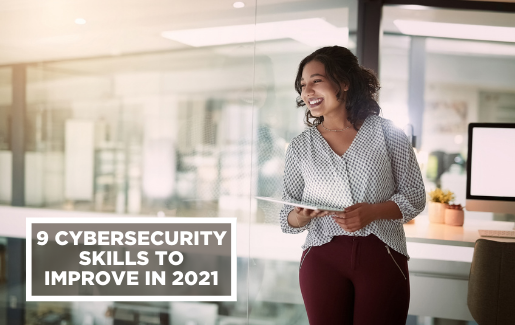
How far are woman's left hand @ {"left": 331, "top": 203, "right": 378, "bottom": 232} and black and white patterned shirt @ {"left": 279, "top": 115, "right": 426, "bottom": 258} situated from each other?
40 millimetres

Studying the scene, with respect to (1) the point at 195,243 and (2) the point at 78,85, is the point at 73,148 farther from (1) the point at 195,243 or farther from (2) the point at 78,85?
(1) the point at 195,243

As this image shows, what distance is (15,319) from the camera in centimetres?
268

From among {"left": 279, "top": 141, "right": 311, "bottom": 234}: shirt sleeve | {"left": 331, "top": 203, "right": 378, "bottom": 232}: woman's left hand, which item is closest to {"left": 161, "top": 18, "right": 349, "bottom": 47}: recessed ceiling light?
{"left": 279, "top": 141, "right": 311, "bottom": 234}: shirt sleeve

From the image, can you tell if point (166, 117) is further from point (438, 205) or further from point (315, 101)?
point (438, 205)

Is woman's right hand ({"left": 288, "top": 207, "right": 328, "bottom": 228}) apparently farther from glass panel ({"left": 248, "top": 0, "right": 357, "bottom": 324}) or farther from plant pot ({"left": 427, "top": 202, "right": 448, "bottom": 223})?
plant pot ({"left": 427, "top": 202, "right": 448, "bottom": 223})

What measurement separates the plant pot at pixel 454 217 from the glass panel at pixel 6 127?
2.53 metres

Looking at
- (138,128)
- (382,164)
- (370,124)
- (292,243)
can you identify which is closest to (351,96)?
(370,124)

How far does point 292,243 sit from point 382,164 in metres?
1.23

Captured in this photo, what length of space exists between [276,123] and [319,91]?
1019mm

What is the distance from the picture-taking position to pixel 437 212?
8.38 feet

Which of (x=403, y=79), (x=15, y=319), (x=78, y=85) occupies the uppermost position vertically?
(x=403, y=79)

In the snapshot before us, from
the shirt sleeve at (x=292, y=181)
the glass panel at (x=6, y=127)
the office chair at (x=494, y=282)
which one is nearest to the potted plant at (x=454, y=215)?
the office chair at (x=494, y=282)

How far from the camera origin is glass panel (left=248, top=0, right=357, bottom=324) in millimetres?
2482

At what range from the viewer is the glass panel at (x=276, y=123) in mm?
2482
